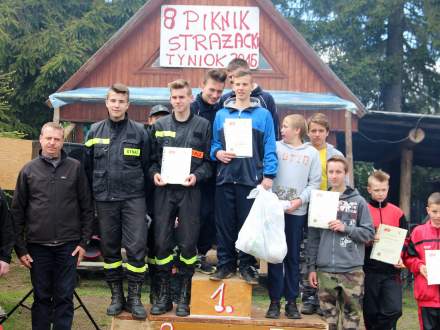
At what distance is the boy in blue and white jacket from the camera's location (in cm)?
509

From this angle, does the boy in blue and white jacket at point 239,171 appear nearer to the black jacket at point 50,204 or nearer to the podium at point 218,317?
the podium at point 218,317

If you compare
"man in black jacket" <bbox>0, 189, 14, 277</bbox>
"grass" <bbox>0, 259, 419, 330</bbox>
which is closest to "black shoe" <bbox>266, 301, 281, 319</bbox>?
"grass" <bbox>0, 259, 419, 330</bbox>

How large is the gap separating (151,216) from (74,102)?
7.50 m

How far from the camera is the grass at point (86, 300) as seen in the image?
7084 millimetres

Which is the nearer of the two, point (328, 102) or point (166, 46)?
point (328, 102)

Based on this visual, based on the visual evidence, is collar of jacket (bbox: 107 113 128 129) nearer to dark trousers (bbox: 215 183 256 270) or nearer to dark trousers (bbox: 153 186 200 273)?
dark trousers (bbox: 153 186 200 273)

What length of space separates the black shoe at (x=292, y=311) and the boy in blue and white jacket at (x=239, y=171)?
0.38 meters

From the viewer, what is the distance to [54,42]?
63.8ft

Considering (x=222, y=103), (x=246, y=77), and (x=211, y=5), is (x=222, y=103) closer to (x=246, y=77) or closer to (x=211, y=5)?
(x=246, y=77)

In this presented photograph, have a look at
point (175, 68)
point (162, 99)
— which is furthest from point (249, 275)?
point (175, 68)

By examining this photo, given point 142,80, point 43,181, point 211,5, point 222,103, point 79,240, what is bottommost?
point 79,240

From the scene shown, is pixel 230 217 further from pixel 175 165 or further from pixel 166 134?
pixel 166 134

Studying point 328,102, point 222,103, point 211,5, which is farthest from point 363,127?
point 222,103

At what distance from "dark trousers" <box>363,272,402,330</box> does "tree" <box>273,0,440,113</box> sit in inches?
775
